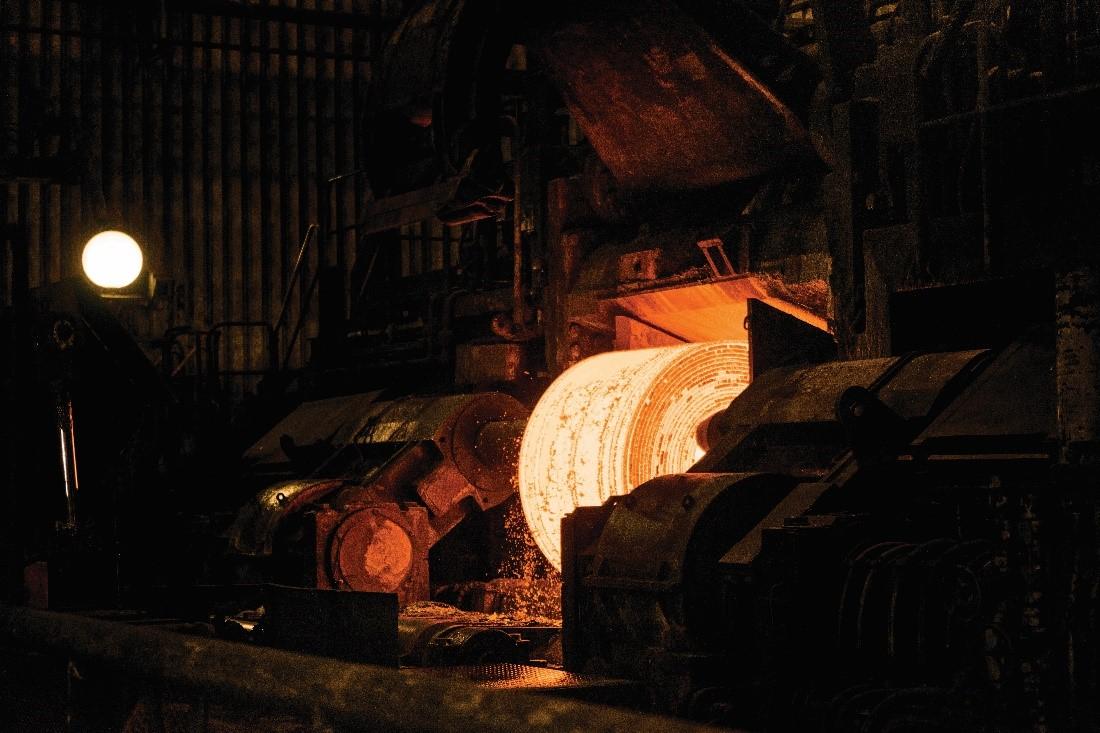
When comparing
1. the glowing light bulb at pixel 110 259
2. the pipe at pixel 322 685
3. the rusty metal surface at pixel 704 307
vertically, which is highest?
the glowing light bulb at pixel 110 259

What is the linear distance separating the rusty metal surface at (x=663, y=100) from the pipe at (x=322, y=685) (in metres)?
4.54

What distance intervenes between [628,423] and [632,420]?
33 millimetres

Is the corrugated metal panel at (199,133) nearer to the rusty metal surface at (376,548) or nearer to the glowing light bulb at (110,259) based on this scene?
the glowing light bulb at (110,259)

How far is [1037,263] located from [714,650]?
5.78ft

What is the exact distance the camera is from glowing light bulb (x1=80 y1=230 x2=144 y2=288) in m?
8.80

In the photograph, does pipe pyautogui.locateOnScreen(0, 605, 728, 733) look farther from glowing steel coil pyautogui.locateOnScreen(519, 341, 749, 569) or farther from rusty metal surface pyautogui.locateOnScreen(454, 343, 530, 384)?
rusty metal surface pyautogui.locateOnScreen(454, 343, 530, 384)

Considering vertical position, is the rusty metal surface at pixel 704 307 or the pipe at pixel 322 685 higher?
the rusty metal surface at pixel 704 307

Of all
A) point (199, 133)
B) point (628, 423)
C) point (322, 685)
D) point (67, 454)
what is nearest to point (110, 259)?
point (67, 454)

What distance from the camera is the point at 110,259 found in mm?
8836

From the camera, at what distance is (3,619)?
4.26 meters

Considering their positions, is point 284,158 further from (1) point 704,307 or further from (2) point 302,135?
(1) point 704,307

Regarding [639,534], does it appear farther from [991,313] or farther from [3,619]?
[3,619]

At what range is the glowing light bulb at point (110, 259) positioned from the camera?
8797 mm

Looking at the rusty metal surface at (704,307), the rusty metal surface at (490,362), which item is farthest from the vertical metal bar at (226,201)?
the rusty metal surface at (704,307)
